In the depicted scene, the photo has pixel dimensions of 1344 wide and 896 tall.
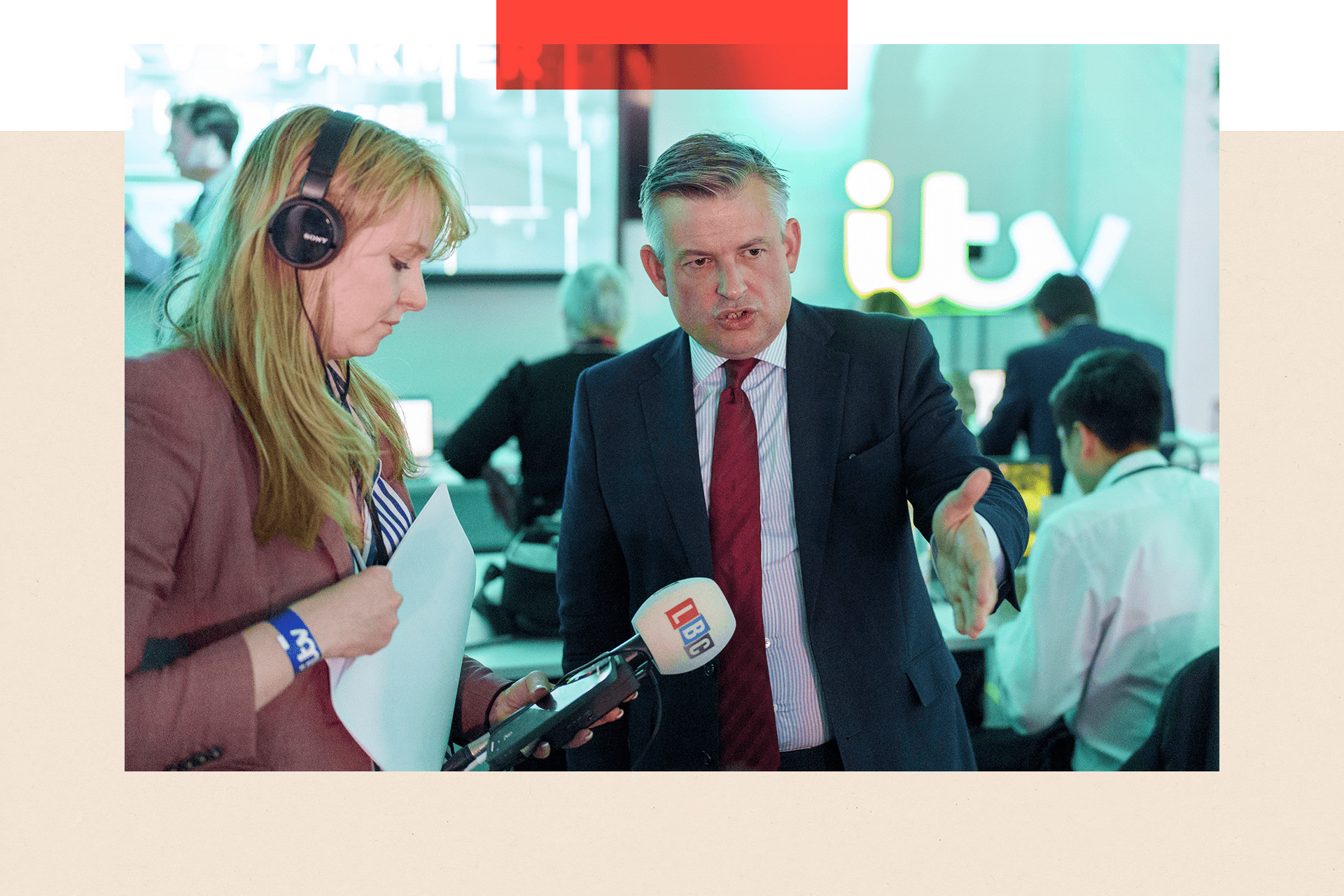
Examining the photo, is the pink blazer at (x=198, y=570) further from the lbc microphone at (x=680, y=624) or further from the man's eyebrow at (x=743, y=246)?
the man's eyebrow at (x=743, y=246)

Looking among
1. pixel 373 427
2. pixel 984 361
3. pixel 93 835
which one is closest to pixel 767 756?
pixel 373 427

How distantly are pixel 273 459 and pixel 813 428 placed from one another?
766 mm

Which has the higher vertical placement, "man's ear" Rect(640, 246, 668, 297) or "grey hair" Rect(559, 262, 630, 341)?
"grey hair" Rect(559, 262, 630, 341)

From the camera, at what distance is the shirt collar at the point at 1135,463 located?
91.5 inches

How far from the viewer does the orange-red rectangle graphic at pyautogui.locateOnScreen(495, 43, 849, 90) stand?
82.2 inches

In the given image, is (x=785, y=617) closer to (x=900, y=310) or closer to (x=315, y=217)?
(x=315, y=217)

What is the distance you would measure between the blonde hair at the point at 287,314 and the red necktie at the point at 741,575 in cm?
55

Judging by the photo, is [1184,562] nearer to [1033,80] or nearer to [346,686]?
[346,686]

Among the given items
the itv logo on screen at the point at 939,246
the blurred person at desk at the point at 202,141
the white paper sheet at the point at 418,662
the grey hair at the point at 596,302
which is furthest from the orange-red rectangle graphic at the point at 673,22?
the itv logo on screen at the point at 939,246

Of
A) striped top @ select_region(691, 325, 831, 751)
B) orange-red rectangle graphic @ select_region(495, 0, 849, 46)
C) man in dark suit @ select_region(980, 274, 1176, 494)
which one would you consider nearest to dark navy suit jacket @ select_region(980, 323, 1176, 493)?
man in dark suit @ select_region(980, 274, 1176, 494)

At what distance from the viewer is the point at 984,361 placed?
5555 millimetres

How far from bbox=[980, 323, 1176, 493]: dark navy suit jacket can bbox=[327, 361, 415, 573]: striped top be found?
3.01m

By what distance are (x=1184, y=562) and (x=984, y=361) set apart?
11.4ft

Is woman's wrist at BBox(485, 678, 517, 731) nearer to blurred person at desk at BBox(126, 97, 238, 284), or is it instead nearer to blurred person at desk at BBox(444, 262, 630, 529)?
blurred person at desk at BBox(444, 262, 630, 529)
